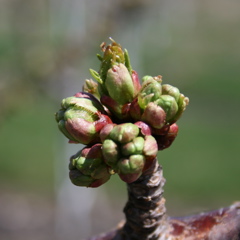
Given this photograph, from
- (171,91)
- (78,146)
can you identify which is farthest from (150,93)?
(78,146)

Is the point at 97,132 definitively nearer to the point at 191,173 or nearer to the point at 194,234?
the point at 194,234

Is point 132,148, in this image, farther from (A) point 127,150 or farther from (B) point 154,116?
(B) point 154,116

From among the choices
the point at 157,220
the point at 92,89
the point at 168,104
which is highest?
the point at 92,89

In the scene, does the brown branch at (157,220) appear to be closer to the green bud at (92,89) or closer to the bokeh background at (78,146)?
the green bud at (92,89)

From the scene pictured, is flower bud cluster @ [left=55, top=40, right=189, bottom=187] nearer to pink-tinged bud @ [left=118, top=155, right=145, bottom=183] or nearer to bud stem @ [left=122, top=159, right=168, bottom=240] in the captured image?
pink-tinged bud @ [left=118, top=155, right=145, bottom=183]

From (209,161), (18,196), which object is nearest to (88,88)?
(18,196)

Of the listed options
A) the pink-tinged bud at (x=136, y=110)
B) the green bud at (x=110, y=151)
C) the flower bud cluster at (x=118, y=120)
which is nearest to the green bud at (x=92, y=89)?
the flower bud cluster at (x=118, y=120)
